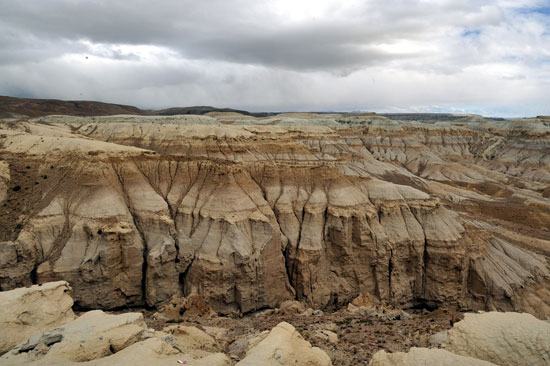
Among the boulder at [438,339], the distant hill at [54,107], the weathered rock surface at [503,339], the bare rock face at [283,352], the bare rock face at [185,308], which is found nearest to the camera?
the bare rock face at [283,352]

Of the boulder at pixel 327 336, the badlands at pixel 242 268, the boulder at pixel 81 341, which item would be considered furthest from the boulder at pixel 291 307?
the boulder at pixel 81 341

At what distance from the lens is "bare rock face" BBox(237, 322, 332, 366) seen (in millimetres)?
13180

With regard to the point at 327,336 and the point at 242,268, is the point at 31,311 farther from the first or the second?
the point at 327,336

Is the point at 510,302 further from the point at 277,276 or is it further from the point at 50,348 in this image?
the point at 50,348

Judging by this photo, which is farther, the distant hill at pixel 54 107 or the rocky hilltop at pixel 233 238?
the distant hill at pixel 54 107

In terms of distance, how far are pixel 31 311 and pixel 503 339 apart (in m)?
21.8

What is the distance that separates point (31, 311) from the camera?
1598 centimetres

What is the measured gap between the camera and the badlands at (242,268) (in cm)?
1455

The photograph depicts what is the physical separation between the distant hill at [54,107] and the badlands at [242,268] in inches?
5516

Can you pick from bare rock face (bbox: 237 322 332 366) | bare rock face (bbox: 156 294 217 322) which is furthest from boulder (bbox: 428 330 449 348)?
bare rock face (bbox: 156 294 217 322)

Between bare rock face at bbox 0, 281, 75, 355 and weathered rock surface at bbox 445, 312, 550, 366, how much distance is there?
19.0m

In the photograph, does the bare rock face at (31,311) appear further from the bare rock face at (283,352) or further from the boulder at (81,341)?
the bare rock face at (283,352)

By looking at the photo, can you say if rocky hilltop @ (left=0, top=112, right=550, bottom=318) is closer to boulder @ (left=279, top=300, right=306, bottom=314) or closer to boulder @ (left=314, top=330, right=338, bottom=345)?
boulder @ (left=279, top=300, right=306, bottom=314)

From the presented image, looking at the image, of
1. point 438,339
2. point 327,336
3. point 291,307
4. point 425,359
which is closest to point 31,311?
point 327,336
